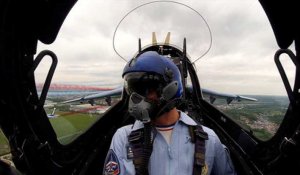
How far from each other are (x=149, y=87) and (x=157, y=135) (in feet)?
0.85

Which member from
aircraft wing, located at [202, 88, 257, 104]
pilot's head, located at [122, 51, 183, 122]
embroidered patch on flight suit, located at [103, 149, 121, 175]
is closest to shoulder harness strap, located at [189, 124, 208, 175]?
pilot's head, located at [122, 51, 183, 122]

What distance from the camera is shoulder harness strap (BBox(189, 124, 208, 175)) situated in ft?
5.12

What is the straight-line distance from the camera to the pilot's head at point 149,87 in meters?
1.61

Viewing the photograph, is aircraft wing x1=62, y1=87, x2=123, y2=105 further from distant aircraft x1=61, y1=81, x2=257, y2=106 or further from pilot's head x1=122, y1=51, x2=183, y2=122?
pilot's head x1=122, y1=51, x2=183, y2=122

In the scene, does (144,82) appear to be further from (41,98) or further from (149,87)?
(41,98)

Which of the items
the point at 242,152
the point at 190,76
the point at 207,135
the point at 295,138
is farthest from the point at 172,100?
the point at 190,76

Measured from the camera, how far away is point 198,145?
161 cm

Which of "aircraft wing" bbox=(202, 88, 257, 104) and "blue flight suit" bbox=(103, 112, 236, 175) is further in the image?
"aircraft wing" bbox=(202, 88, 257, 104)

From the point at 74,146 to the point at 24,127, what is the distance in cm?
70

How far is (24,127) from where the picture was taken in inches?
60.5

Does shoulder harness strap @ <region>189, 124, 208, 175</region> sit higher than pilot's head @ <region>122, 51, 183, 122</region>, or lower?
lower

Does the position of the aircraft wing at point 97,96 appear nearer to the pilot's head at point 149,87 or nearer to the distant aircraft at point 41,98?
the distant aircraft at point 41,98

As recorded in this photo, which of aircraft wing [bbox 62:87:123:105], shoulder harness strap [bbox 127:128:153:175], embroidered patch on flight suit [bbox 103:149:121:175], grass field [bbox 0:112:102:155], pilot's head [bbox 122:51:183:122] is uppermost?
pilot's head [bbox 122:51:183:122]

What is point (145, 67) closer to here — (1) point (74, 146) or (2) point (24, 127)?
(2) point (24, 127)
